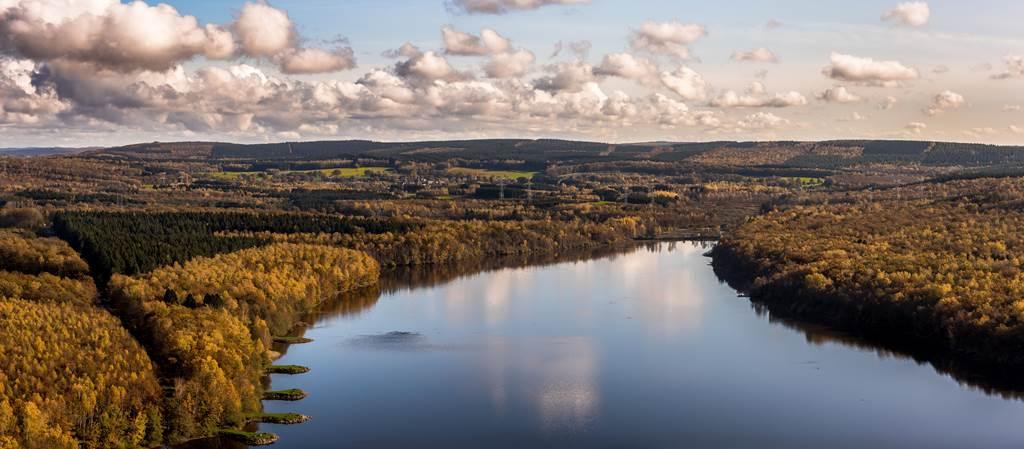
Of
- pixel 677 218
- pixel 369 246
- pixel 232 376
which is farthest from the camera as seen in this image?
pixel 677 218

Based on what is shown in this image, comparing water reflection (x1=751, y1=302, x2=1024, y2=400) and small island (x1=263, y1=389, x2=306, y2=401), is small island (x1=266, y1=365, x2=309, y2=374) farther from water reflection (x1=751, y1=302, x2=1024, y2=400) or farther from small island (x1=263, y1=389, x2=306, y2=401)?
water reflection (x1=751, y1=302, x2=1024, y2=400)

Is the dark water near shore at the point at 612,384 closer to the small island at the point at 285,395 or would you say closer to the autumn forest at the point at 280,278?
the small island at the point at 285,395

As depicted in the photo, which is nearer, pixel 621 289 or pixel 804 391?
pixel 804 391

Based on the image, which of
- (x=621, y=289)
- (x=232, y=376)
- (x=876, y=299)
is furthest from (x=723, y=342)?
(x=232, y=376)

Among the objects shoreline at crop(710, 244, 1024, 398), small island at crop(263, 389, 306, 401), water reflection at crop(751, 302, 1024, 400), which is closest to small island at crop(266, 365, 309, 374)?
small island at crop(263, 389, 306, 401)

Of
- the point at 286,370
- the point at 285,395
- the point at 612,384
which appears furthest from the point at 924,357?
the point at 286,370

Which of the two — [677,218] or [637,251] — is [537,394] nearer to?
[637,251]

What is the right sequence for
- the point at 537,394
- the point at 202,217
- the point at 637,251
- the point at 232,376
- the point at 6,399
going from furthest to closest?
the point at 637,251
the point at 202,217
the point at 537,394
the point at 232,376
the point at 6,399

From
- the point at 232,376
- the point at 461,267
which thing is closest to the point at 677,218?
the point at 461,267
